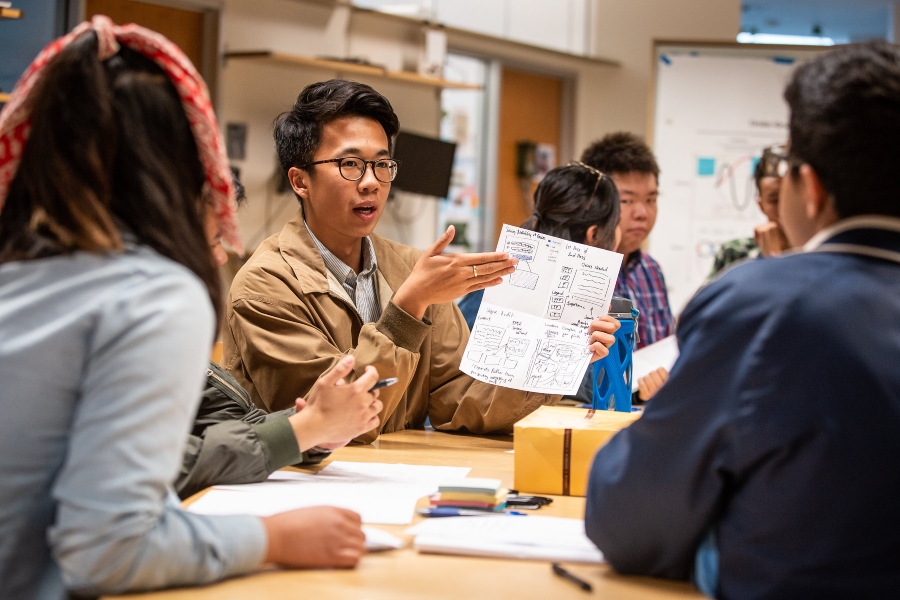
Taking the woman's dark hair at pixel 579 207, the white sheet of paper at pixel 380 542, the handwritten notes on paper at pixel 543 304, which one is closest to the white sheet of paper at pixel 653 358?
the woman's dark hair at pixel 579 207

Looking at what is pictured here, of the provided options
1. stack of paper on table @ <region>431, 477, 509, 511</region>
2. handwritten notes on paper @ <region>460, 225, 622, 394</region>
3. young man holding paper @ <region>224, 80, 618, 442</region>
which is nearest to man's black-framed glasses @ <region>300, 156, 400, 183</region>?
young man holding paper @ <region>224, 80, 618, 442</region>

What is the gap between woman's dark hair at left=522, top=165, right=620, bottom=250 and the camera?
8.41 feet

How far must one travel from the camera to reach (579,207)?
2559mm

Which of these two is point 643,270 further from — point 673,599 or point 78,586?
point 78,586

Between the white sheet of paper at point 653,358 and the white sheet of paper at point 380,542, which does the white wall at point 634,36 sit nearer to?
the white sheet of paper at point 653,358

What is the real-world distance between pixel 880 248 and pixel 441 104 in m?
5.04

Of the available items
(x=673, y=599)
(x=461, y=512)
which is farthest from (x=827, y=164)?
(x=461, y=512)

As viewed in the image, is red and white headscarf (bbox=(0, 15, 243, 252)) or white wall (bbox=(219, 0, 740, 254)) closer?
red and white headscarf (bbox=(0, 15, 243, 252))

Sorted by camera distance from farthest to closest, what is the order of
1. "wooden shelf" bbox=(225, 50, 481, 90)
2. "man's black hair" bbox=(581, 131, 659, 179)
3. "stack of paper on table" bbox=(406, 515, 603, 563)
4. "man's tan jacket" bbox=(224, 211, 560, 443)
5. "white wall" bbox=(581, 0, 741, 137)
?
"white wall" bbox=(581, 0, 741, 137) < "wooden shelf" bbox=(225, 50, 481, 90) < "man's black hair" bbox=(581, 131, 659, 179) < "man's tan jacket" bbox=(224, 211, 560, 443) < "stack of paper on table" bbox=(406, 515, 603, 563)

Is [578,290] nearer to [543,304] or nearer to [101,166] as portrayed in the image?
[543,304]

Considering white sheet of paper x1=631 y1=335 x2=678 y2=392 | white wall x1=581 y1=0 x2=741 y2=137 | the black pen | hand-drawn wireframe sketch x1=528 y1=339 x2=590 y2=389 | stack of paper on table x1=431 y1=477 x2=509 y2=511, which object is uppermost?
white wall x1=581 y1=0 x2=741 y2=137

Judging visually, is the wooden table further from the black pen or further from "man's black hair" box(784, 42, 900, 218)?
"man's black hair" box(784, 42, 900, 218)

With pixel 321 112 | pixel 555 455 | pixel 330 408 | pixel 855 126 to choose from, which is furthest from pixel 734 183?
pixel 855 126

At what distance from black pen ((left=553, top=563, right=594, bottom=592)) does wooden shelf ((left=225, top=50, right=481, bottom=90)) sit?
12.8 feet
